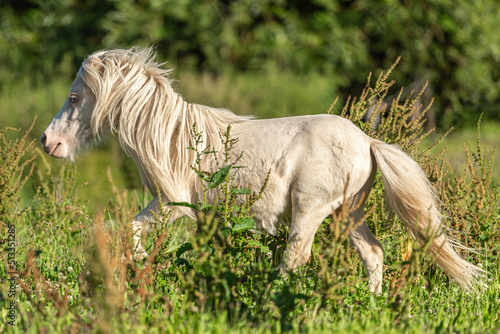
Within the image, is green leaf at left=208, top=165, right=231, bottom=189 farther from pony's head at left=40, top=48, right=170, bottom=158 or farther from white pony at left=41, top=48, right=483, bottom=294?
pony's head at left=40, top=48, right=170, bottom=158

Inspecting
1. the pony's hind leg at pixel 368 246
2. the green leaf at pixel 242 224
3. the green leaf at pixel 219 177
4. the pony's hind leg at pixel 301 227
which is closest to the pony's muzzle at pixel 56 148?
the green leaf at pixel 219 177

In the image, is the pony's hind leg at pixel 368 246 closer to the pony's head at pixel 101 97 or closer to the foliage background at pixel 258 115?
the foliage background at pixel 258 115

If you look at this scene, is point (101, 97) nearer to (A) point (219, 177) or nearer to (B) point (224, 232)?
(A) point (219, 177)

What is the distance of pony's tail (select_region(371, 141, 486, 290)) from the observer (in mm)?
3535

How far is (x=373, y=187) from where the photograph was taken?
4.02m

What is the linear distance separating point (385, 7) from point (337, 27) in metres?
1.27

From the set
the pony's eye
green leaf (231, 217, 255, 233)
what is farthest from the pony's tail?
the pony's eye

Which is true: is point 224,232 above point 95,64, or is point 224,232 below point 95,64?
below

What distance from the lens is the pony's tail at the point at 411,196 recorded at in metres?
3.54

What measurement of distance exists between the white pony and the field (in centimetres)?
15

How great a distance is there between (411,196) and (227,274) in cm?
139

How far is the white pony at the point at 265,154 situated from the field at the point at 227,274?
0.50 ft

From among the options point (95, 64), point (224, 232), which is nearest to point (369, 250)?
point (224, 232)

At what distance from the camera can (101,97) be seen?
367 cm
